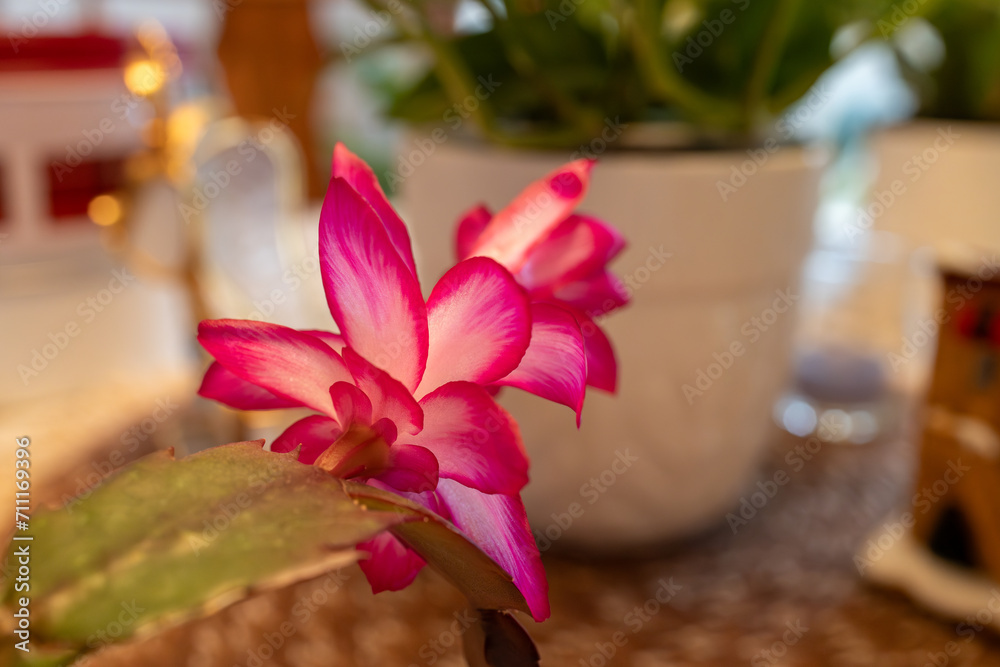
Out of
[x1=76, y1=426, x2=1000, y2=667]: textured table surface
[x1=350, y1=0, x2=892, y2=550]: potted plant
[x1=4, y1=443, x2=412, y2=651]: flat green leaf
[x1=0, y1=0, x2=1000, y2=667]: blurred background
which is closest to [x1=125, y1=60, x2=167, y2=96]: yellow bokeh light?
[x1=0, y1=0, x2=1000, y2=667]: blurred background

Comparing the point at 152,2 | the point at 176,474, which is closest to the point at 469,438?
the point at 176,474

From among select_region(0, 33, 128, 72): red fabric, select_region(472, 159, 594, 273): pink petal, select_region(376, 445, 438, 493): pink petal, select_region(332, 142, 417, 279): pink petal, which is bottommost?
select_region(376, 445, 438, 493): pink petal

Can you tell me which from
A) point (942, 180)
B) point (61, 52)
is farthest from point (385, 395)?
point (61, 52)

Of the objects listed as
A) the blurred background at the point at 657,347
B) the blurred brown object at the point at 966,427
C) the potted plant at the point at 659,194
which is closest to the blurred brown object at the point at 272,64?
the blurred background at the point at 657,347

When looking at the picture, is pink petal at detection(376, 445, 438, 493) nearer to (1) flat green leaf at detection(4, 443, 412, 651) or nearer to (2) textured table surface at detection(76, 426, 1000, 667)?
(1) flat green leaf at detection(4, 443, 412, 651)

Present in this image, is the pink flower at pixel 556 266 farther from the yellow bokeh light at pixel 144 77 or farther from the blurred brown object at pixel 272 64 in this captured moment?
the blurred brown object at pixel 272 64

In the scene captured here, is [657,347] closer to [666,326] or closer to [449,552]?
[666,326]
